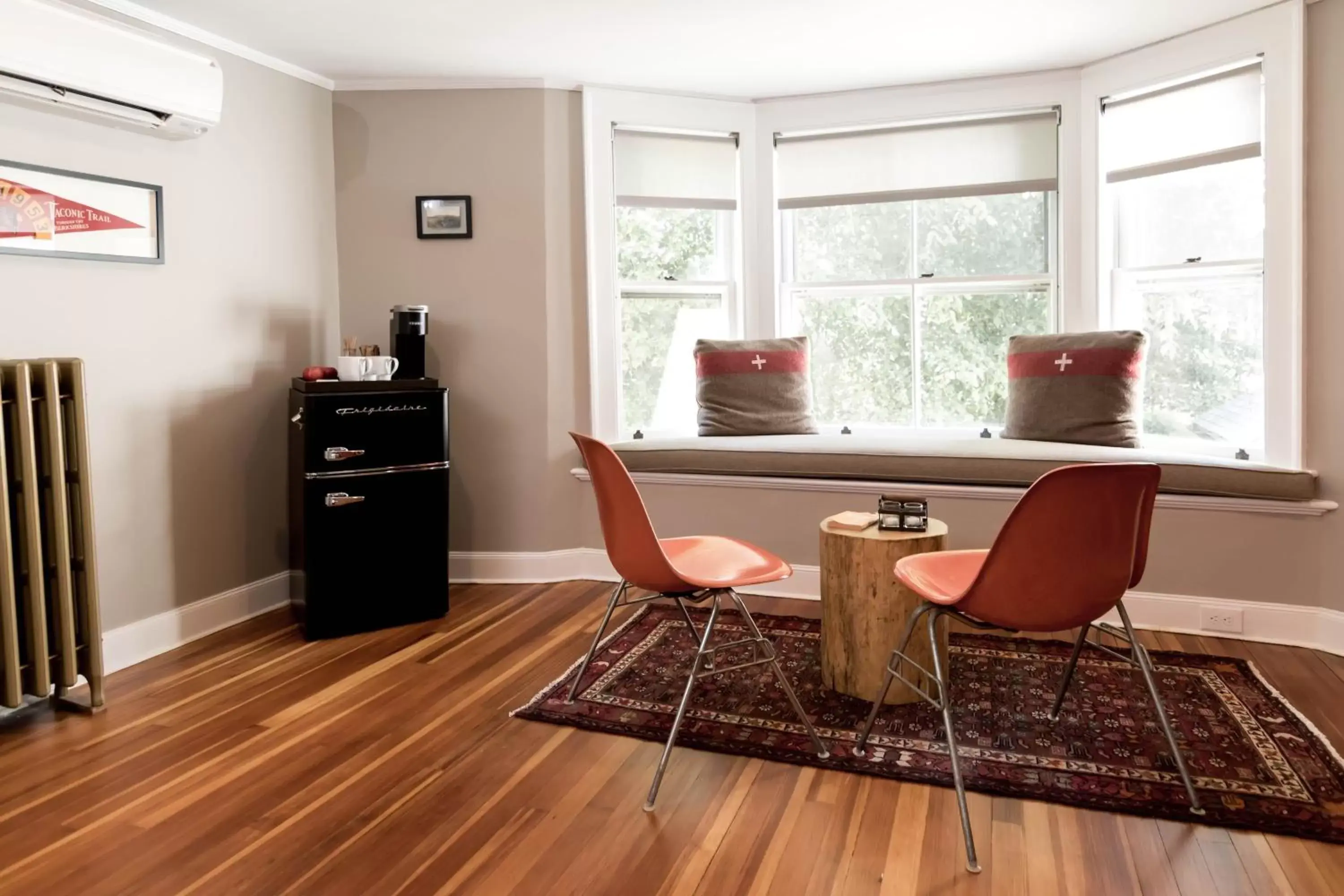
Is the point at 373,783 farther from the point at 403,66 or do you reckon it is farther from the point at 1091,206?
the point at 1091,206

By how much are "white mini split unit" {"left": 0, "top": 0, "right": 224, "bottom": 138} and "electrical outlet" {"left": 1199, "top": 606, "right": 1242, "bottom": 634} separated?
14.3 feet

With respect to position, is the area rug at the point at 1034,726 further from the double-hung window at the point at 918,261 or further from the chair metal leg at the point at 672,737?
the double-hung window at the point at 918,261

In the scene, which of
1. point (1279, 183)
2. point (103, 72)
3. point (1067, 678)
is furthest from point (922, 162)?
point (103, 72)

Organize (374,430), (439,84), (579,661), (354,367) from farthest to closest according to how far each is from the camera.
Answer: (439,84), (354,367), (374,430), (579,661)

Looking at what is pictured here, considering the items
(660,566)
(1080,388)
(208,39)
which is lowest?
(660,566)

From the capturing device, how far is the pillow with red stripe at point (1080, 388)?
390cm

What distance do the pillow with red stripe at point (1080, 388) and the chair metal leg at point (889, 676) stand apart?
6.15ft

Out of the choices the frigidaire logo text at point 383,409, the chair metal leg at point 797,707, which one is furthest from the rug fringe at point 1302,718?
the frigidaire logo text at point 383,409

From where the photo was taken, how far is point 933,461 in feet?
12.8

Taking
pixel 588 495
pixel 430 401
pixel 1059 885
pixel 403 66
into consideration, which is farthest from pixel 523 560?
pixel 1059 885

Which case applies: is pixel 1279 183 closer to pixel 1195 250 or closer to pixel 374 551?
pixel 1195 250

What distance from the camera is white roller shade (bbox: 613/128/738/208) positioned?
4605 millimetres

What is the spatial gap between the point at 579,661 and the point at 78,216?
237cm

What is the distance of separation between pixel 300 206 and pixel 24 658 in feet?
7.51
